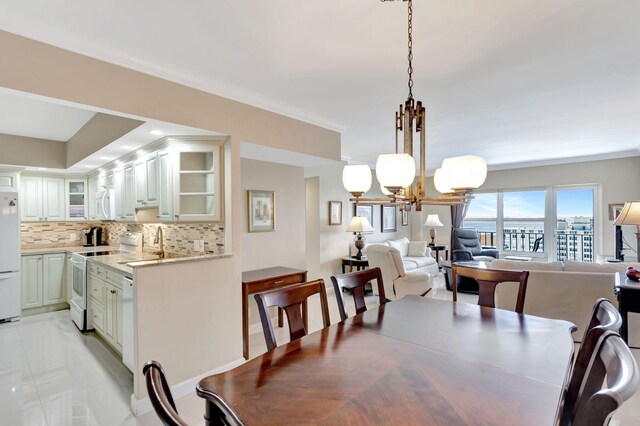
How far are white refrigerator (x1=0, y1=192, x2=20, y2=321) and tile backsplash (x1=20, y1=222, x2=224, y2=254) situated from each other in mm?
845

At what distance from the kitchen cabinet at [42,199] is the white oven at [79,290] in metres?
1.32

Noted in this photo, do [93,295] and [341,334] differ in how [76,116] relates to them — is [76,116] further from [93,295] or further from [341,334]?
[341,334]

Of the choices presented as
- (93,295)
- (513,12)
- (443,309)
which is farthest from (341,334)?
(93,295)

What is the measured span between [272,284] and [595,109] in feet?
13.5

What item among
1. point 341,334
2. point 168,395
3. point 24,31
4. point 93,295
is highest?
point 24,31

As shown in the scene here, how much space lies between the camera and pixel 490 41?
2146mm

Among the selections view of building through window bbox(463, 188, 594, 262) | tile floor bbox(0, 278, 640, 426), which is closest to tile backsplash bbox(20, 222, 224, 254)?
tile floor bbox(0, 278, 640, 426)

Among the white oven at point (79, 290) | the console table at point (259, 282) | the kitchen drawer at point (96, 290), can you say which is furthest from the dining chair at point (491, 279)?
the white oven at point (79, 290)

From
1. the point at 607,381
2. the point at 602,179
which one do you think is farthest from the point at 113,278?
the point at 602,179

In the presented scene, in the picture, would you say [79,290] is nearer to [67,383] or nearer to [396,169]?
[67,383]

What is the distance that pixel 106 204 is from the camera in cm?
457

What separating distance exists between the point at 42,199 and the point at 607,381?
21.8ft

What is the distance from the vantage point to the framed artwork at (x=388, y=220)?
24.6ft

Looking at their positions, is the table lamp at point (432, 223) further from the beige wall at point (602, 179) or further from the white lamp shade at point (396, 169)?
the white lamp shade at point (396, 169)
